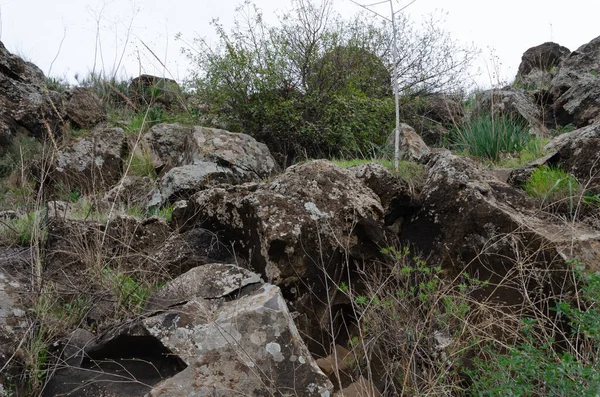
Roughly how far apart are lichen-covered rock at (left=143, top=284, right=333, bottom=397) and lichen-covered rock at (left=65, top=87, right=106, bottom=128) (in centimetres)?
704

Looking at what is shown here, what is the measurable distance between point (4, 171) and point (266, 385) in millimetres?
6503

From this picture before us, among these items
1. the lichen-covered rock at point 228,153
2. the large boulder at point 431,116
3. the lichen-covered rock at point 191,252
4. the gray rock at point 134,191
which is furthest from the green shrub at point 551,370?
the large boulder at point 431,116

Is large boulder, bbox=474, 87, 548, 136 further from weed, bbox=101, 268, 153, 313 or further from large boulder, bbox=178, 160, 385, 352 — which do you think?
weed, bbox=101, 268, 153, 313

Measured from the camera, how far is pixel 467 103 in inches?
377

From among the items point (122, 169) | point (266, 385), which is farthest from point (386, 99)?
point (266, 385)

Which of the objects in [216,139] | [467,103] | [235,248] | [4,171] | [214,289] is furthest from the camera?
[467,103]

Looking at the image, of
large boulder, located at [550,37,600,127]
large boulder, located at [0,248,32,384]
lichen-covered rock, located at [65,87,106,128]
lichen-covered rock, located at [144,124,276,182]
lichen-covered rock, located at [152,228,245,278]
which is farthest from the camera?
lichen-covered rock, located at [65,87,106,128]

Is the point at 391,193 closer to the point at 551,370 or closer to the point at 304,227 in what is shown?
the point at 304,227

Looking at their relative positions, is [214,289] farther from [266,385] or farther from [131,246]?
[131,246]

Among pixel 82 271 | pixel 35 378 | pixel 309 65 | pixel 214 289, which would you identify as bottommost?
pixel 35 378

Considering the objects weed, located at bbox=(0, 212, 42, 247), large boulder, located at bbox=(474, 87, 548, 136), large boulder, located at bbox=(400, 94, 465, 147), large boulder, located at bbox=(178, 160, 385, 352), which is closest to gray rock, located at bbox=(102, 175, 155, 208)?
weed, located at bbox=(0, 212, 42, 247)

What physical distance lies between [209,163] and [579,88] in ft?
16.8

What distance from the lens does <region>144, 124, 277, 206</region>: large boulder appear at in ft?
16.9

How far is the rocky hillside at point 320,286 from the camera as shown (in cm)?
271
